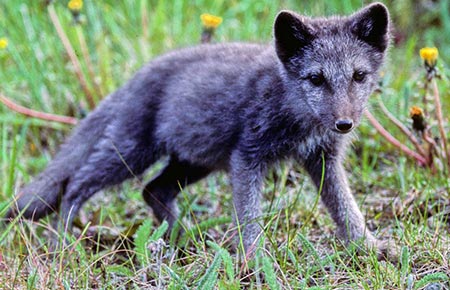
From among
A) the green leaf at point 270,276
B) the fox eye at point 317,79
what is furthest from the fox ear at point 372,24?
the green leaf at point 270,276

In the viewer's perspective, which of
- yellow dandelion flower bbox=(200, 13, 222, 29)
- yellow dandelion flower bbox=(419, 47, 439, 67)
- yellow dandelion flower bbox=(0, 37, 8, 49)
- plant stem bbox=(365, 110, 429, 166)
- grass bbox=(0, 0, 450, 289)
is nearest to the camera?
grass bbox=(0, 0, 450, 289)

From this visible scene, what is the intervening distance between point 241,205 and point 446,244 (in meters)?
1.25

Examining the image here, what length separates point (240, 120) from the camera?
4648mm

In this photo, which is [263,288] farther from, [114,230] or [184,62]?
[184,62]

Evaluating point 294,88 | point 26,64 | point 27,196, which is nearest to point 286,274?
point 294,88

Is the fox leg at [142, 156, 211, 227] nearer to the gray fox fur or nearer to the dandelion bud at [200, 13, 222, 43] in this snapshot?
the gray fox fur

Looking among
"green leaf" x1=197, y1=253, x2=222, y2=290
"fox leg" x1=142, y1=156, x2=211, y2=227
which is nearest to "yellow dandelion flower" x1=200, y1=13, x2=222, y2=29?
"fox leg" x1=142, y1=156, x2=211, y2=227

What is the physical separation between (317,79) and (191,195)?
1876 mm

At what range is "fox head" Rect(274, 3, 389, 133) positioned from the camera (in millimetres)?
4164

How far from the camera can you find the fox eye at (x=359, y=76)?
4.23 metres

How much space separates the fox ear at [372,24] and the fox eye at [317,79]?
355 mm

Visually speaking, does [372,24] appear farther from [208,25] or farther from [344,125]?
[208,25]

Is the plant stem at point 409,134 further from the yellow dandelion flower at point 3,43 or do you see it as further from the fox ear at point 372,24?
the yellow dandelion flower at point 3,43

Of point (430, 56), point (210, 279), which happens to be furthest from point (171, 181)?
point (430, 56)
